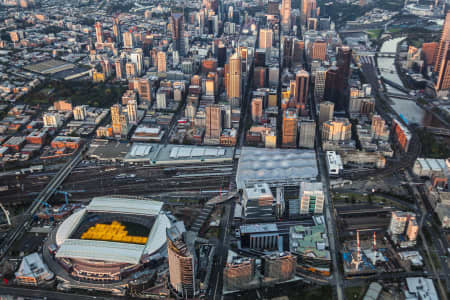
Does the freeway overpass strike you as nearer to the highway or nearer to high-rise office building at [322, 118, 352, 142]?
the highway

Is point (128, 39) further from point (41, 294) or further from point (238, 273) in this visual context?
point (238, 273)

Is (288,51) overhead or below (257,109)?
overhead

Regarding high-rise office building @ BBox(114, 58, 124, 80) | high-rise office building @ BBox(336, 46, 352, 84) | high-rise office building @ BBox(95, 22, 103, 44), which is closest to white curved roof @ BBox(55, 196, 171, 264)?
high-rise office building @ BBox(336, 46, 352, 84)

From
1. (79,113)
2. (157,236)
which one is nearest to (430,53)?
(79,113)

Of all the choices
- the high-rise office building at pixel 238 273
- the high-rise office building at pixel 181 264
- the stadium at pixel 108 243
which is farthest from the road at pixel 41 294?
the high-rise office building at pixel 238 273

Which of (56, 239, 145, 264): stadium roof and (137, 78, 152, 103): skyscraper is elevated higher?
(137, 78, 152, 103): skyscraper

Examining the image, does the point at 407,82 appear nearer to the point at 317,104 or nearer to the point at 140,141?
the point at 317,104
